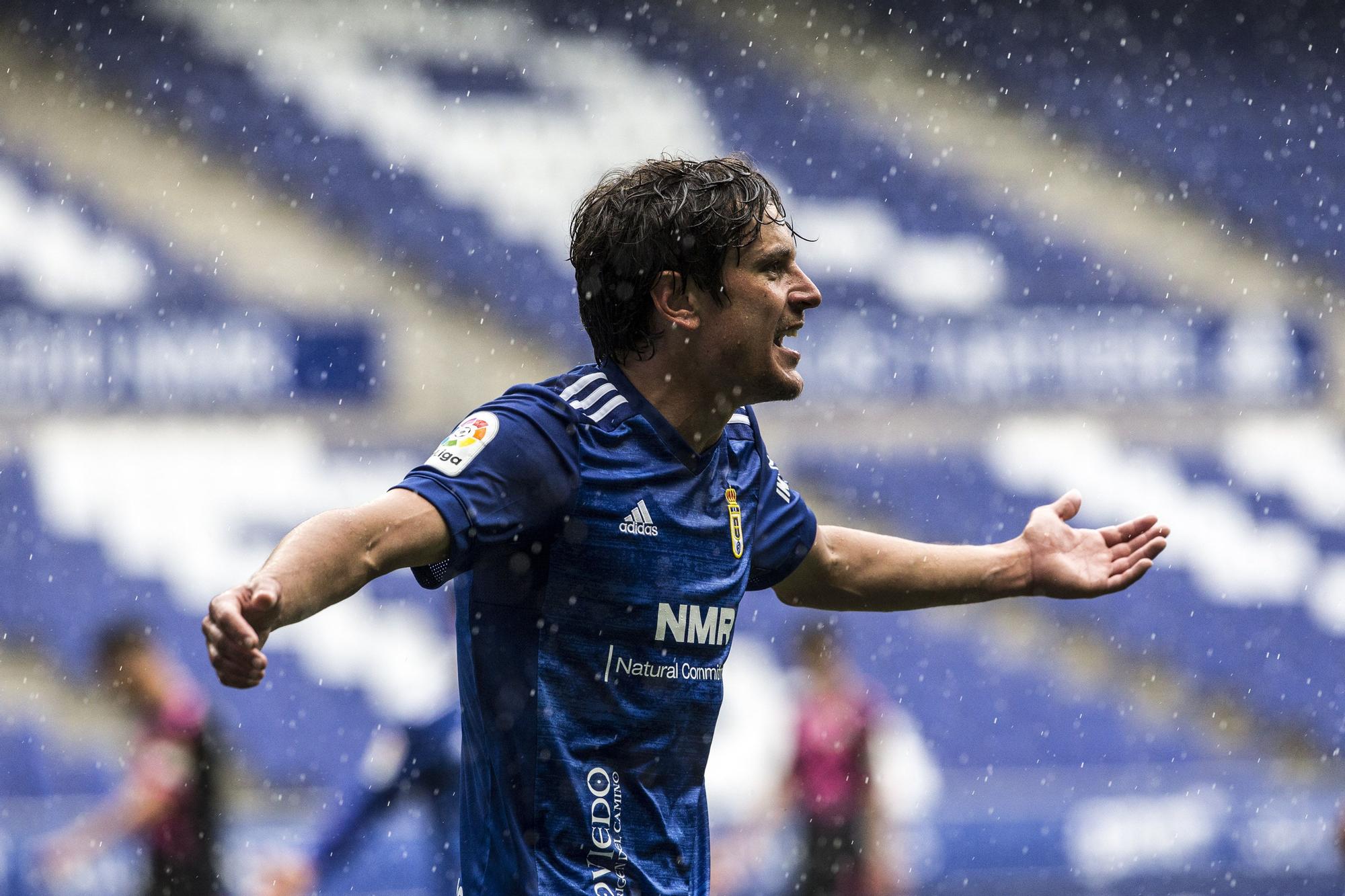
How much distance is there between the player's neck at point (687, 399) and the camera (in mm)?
2477

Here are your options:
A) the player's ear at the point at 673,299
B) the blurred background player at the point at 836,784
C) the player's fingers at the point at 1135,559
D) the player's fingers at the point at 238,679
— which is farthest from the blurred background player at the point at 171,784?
the player's fingers at the point at 238,679

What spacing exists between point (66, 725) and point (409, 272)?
142 inches

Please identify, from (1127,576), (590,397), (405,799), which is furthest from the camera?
(405,799)

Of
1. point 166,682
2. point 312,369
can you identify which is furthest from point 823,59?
point 166,682

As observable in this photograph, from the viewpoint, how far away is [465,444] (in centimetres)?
216

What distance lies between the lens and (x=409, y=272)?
1044 cm

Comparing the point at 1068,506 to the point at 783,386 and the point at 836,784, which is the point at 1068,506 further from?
the point at 836,784

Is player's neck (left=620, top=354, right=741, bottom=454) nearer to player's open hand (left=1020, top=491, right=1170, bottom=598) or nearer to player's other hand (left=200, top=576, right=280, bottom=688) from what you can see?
player's open hand (left=1020, top=491, right=1170, bottom=598)

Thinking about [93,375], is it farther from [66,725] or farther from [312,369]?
[66,725]

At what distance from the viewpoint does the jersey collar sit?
243 cm

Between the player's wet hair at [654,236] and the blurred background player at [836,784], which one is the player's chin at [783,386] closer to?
the player's wet hair at [654,236]

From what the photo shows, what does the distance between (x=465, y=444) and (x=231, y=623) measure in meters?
0.52

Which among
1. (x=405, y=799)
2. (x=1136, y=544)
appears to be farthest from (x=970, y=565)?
(x=405, y=799)

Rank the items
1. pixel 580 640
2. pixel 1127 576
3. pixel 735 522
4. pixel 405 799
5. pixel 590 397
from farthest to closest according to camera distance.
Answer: pixel 405 799 < pixel 1127 576 < pixel 735 522 < pixel 590 397 < pixel 580 640
